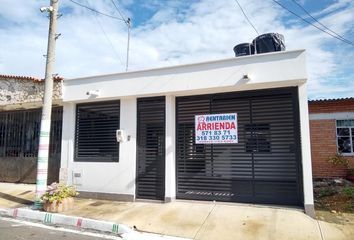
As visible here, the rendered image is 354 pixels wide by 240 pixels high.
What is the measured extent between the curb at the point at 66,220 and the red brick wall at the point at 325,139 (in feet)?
31.3

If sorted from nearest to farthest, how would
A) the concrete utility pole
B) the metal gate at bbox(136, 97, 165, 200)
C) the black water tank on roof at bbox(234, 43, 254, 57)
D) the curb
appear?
1. the curb
2. the concrete utility pole
3. the metal gate at bbox(136, 97, 165, 200)
4. the black water tank on roof at bbox(234, 43, 254, 57)

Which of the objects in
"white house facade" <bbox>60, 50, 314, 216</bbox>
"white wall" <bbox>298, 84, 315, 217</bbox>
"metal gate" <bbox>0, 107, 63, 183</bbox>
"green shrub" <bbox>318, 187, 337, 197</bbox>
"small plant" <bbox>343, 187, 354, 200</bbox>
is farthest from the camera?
"metal gate" <bbox>0, 107, 63, 183</bbox>

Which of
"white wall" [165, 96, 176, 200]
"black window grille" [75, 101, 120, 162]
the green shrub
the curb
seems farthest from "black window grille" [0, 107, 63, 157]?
the green shrub

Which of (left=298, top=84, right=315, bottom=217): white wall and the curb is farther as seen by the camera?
(left=298, top=84, right=315, bottom=217): white wall

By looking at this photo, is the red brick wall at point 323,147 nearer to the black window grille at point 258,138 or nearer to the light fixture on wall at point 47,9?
the black window grille at point 258,138

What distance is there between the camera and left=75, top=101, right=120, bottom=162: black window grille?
9.72 meters

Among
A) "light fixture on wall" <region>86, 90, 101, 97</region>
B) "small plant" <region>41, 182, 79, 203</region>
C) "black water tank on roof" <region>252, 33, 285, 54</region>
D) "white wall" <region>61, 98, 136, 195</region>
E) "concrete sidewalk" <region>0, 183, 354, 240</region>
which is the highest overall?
"black water tank on roof" <region>252, 33, 285, 54</region>

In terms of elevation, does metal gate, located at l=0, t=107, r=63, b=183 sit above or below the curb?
above

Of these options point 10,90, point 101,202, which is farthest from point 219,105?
point 10,90

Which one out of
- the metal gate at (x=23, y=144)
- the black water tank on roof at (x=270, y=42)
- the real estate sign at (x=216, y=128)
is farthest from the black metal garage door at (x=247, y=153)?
the metal gate at (x=23, y=144)

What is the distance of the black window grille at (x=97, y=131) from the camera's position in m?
9.72

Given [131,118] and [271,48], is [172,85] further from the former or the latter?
[271,48]

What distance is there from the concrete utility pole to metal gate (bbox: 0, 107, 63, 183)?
8.54 feet

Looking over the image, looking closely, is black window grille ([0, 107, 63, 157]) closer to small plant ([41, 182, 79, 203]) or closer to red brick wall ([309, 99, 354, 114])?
small plant ([41, 182, 79, 203])
